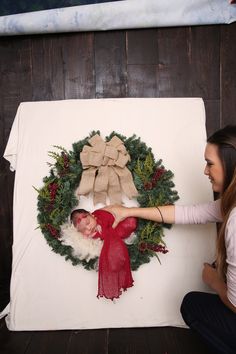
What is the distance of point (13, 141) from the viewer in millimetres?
1779

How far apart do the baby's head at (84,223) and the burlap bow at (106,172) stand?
0.10m

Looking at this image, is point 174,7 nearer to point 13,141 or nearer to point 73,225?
point 13,141

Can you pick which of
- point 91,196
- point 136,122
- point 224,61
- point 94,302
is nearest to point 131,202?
point 91,196

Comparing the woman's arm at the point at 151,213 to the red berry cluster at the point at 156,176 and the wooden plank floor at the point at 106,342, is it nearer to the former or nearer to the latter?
the red berry cluster at the point at 156,176

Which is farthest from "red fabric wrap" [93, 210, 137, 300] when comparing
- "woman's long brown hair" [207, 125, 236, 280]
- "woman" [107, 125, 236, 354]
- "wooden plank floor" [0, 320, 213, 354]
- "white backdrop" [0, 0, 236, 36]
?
"white backdrop" [0, 0, 236, 36]

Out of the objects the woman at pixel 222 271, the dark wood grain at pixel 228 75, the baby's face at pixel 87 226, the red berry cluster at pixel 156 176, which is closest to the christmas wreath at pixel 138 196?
the red berry cluster at pixel 156 176

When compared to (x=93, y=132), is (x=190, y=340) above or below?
below

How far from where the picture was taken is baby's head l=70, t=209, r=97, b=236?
1.61 meters

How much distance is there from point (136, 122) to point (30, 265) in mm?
Answer: 958

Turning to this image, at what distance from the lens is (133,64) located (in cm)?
193

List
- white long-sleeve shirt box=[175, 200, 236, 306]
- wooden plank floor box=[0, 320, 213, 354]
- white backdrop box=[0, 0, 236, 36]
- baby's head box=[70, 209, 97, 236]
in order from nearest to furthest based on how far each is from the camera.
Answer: white long-sleeve shirt box=[175, 200, 236, 306] → wooden plank floor box=[0, 320, 213, 354] → baby's head box=[70, 209, 97, 236] → white backdrop box=[0, 0, 236, 36]

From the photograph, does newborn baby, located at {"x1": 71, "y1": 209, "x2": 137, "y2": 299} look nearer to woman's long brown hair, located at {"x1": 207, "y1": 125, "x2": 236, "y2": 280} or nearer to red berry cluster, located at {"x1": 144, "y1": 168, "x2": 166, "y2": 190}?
red berry cluster, located at {"x1": 144, "y1": 168, "x2": 166, "y2": 190}

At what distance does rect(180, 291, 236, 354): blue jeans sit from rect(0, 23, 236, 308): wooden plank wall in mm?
1078

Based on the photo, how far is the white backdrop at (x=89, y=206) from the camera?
1.69m
